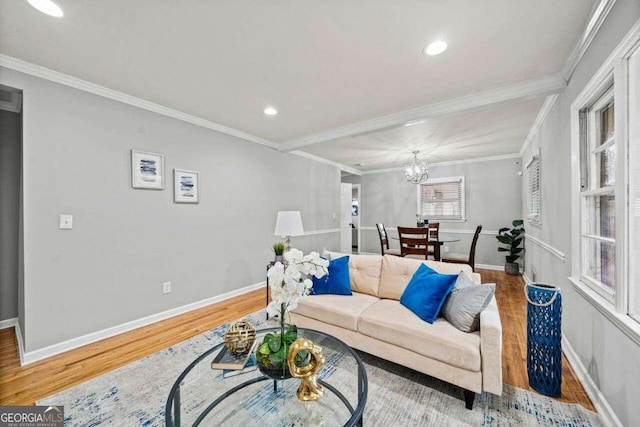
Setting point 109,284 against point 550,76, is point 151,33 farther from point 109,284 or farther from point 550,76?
point 550,76

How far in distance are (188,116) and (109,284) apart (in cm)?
212

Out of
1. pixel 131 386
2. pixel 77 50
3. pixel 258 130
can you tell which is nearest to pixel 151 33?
pixel 77 50

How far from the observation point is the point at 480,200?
565cm

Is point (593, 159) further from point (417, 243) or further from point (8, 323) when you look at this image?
point (8, 323)

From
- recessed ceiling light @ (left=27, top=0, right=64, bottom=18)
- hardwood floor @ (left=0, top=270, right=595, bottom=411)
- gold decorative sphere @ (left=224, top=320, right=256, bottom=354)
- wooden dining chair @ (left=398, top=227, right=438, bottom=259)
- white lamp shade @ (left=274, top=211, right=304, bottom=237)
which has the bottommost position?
hardwood floor @ (left=0, top=270, right=595, bottom=411)

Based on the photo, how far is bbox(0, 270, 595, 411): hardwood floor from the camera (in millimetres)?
1832

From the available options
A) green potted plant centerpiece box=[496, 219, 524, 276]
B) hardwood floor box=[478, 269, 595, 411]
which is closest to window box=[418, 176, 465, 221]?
green potted plant centerpiece box=[496, 219, 524, 276]

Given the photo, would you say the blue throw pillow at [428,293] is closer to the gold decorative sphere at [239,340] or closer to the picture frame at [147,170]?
the gold decorative sphere at [239,340]

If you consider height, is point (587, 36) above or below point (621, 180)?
above

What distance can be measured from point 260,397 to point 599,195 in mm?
2658

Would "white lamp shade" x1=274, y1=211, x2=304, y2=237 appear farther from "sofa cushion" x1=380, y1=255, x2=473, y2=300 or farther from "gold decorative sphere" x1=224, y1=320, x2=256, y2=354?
"gold decorative sphere" x1=224, y1=320, x2=256, y2=354

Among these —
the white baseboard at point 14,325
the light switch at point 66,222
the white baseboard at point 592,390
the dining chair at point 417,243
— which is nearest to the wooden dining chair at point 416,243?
the dining chair at point 417,243

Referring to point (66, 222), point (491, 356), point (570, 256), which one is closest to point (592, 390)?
point (491, 356)

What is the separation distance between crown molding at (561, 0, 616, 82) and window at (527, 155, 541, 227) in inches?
64.4
